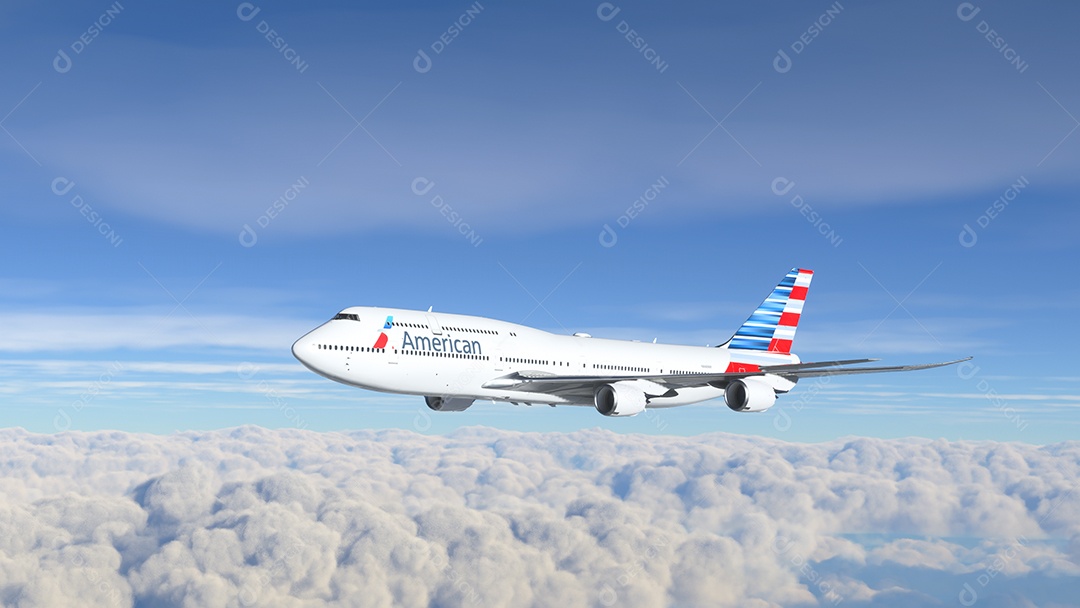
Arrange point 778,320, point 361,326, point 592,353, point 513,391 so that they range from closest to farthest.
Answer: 1. point 361,326
2. point 513,391
3. point 592,353
4. point 778,320

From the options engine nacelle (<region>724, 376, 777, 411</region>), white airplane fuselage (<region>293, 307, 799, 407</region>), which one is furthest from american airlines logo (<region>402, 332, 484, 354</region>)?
engine nacelle (<region>724, 376, 777, 411</region>)

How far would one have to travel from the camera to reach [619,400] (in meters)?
52.8

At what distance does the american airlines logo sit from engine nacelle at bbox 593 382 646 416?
7.60 meters

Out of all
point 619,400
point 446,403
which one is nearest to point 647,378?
point 619,400

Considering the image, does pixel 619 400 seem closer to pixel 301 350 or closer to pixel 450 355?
pixel 450 355

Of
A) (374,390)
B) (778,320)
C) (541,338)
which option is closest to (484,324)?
(541,338)

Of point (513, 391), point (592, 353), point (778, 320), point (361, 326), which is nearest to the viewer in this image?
point (361, 326)

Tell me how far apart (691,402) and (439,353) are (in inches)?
866

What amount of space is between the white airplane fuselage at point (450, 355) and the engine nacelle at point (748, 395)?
12.1 feet

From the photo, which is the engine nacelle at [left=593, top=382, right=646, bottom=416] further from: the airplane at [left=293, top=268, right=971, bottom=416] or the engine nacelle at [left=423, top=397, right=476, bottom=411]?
the engine nacelle at [left=423, top=397, right=476, bottom=411]

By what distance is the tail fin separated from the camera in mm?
73438

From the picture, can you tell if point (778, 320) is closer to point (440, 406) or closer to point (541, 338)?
point (541, 338)

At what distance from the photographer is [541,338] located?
56438mm

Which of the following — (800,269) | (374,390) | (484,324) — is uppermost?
(800,269)
